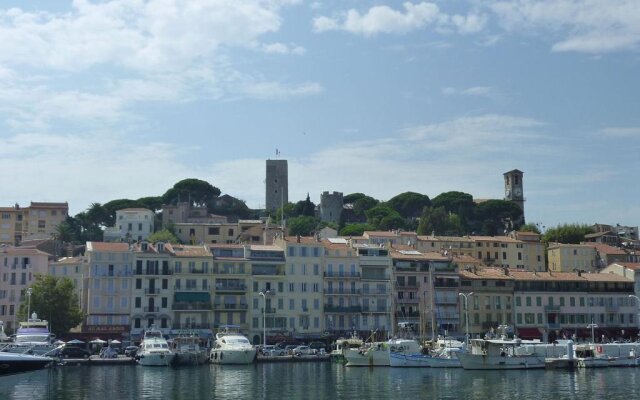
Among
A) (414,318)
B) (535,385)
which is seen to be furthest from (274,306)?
(535,385)

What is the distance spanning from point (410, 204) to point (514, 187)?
25951 mm

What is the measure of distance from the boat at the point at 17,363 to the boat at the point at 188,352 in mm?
24657

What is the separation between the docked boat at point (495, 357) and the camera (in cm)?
7375

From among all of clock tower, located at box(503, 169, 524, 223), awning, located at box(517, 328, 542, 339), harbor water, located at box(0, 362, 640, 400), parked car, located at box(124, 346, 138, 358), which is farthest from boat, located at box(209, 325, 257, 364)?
clock tower, located at box(503, 169, 524, 223)

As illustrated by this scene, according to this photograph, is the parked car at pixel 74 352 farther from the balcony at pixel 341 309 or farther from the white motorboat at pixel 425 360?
the white motorboat at pixel 425 360

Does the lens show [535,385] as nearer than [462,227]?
Yes

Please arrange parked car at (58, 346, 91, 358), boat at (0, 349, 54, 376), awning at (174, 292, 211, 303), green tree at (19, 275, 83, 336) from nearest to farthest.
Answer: boat at (0, 349, 54, 376)
parked car at (58, 346, 91, 358)
green tree at (19, 275, 83, 336)
awning at (174, 292, 211, 303)

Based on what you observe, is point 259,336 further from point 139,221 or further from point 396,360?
point 139,221

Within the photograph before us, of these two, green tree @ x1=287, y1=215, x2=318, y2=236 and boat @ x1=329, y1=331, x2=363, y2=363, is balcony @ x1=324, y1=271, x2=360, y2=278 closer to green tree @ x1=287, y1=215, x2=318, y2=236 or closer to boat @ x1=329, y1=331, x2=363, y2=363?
boat @ x1=329, y1=331, x2=363, y2=363

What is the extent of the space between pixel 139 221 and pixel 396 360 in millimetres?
76157

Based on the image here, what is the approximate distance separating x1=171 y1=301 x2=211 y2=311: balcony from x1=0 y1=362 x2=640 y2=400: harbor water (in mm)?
Answer: 15820

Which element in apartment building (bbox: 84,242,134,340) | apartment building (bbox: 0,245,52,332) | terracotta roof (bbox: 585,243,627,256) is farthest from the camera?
terracotta roof (bbox: 585,243,627,256)

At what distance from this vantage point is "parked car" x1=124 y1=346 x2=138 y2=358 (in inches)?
3369

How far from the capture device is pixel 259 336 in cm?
9556
